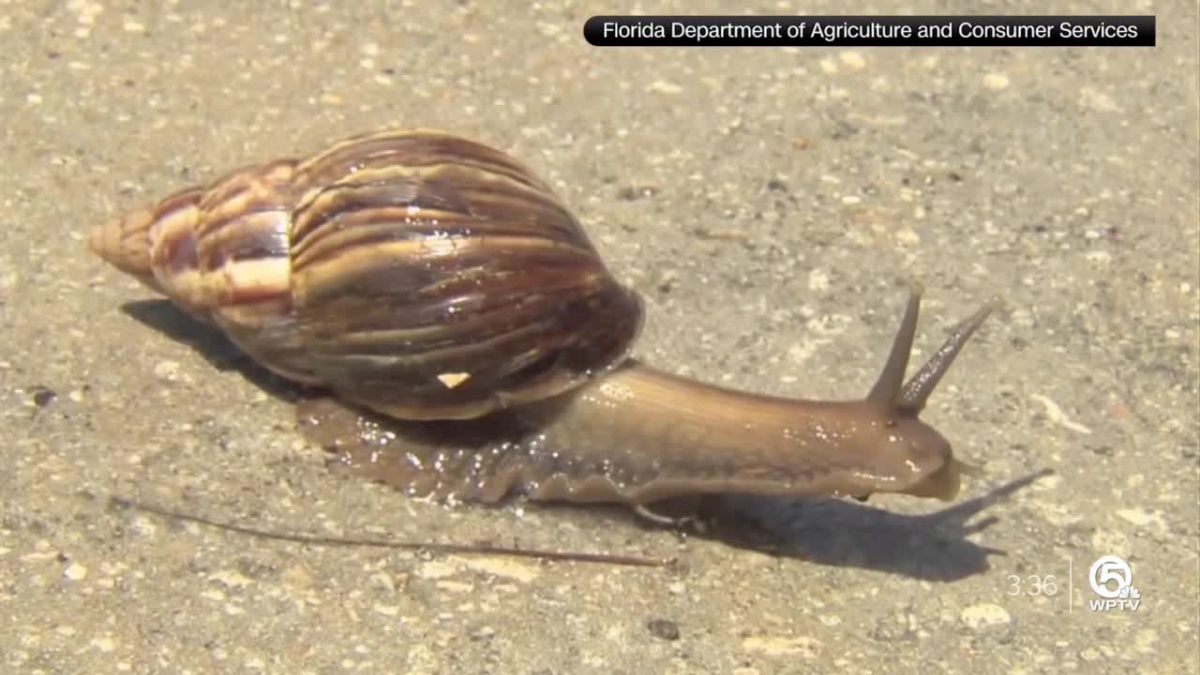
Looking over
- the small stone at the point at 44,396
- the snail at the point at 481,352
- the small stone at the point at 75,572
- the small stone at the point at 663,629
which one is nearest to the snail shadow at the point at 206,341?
the snail at the point at 481,352

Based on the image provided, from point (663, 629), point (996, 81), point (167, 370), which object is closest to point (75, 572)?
point (167, 370)

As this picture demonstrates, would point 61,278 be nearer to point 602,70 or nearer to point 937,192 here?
point 602,70

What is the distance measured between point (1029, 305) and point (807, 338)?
1.88ft

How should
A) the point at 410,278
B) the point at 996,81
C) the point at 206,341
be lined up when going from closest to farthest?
the point at 410,278
the point at 206,341
the point at 996,81

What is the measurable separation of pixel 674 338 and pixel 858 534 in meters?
0.70

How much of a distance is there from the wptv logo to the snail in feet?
1.28

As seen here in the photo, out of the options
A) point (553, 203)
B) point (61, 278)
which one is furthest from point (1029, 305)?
point (61, 278)

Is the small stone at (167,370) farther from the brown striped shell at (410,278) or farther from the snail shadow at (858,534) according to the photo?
the snail shadow at (858,534)

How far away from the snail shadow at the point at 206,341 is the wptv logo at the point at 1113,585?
1629mm

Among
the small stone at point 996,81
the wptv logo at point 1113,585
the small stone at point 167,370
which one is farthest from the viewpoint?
the small stone at point 996,81

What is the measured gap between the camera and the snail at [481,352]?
11.6 feet

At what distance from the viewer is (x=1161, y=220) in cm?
474

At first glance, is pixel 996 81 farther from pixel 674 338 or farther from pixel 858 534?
pixel 858 534

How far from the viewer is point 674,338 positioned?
4203 mm
